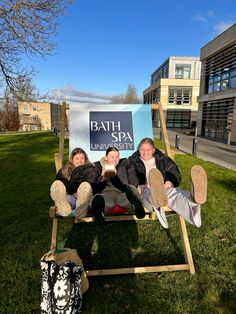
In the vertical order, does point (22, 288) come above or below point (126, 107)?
below

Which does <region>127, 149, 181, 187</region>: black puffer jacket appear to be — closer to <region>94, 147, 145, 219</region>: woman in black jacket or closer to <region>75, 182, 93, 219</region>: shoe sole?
<region>94, 147, 145, 219</region>: woman in black jacket

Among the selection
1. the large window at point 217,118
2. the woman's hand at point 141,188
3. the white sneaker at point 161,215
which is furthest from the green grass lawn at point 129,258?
the large window at point 217,118

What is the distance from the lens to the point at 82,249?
2.97 meters

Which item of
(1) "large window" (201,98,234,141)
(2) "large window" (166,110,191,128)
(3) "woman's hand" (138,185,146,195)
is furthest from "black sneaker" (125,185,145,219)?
(2) "large window" (166,110,191,128)

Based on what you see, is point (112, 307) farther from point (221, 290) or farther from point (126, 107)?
point (126, 107)

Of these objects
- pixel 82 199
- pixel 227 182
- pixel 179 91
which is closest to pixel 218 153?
pixel 227 182

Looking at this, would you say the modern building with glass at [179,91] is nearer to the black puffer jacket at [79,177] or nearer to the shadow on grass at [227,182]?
the shadow on grass at [227,182]

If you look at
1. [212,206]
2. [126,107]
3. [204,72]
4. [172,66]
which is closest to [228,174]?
[212,206]

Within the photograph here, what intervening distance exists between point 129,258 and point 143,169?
3.33 ft

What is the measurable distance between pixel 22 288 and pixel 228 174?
568cm

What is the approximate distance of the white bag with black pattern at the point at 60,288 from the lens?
74.0 inches

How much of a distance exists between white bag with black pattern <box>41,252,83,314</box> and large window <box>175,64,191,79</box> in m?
39.5

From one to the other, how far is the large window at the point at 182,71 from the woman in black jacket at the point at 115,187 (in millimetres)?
38095

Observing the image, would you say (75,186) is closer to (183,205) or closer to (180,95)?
(183,205)
